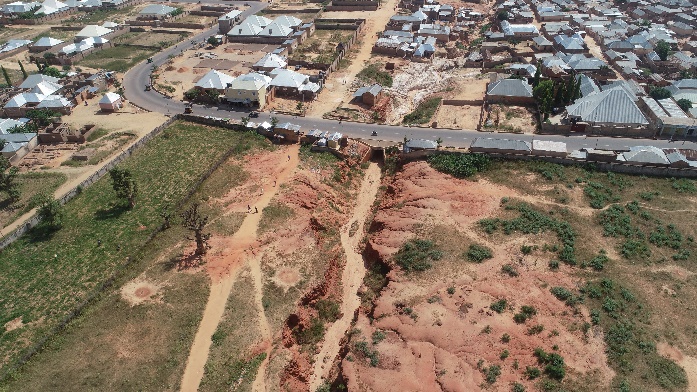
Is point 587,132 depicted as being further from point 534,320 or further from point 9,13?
point 9,13

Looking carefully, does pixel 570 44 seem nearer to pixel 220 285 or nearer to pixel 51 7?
pixel 220 285

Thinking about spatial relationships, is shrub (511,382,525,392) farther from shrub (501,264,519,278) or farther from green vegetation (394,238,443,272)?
green vegetation (394,238,443,272)

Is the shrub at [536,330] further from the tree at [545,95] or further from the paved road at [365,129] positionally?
the tree at [545,95]

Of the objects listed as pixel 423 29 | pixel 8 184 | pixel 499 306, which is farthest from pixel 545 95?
pixel 8 184

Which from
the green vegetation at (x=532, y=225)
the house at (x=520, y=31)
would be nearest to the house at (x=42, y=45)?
the house at (x=520, y=31)

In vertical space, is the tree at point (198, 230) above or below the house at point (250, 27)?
below

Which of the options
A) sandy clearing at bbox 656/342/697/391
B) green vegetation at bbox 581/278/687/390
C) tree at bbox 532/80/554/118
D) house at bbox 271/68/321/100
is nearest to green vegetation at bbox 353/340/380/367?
green vegetation at bbox 581/278/687/390
